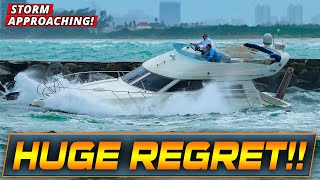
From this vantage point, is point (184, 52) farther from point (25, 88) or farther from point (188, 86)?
point (25, 88)

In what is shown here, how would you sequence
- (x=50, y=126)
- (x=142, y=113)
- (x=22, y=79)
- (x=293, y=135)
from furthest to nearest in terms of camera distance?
(x=22, y=79) → (x=142, y=113) → (x=50, y=126) → (x=293, y=135)

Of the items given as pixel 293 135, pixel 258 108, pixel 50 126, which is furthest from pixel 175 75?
pixel 293 135

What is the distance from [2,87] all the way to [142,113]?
700cm

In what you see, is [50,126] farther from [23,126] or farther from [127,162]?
[127,162]

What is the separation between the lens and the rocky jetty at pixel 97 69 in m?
25.7

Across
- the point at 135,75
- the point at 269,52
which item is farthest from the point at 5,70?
the point at 269,52

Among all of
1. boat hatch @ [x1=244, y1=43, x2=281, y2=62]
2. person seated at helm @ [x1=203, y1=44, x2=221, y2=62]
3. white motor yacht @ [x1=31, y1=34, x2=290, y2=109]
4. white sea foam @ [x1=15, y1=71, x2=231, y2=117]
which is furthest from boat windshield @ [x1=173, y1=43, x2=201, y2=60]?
boat hatch @ [x1=244, y1=43, x2=281, y2=62]

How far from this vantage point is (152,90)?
19234mm

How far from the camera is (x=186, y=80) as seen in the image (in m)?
19.2

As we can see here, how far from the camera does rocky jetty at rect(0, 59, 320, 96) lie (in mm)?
25703

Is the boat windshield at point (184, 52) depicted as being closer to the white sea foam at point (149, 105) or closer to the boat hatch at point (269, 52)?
the white sea foam at point (149, 105)

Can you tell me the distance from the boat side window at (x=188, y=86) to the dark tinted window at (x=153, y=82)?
0.22 metres

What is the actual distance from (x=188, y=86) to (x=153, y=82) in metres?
0.79

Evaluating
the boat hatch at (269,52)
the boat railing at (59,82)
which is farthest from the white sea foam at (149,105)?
the boat hatch at (269,52)
